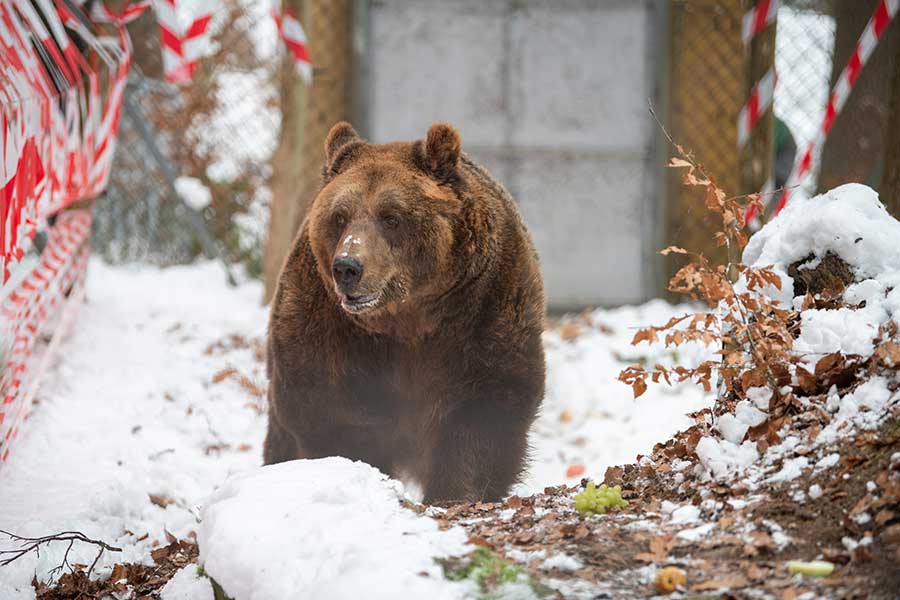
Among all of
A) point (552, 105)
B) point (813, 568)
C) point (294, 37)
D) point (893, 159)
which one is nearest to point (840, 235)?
point (813, 568)

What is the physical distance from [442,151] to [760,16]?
443 centimetres

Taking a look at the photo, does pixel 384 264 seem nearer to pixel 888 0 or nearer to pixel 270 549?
pixel 270 549

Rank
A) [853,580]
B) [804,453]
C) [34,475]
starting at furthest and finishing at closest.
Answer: [34,475], [804,453], [853,580]

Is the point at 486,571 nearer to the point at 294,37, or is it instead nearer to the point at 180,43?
the point at 180,43

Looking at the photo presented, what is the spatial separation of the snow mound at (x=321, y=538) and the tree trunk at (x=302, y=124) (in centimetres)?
530

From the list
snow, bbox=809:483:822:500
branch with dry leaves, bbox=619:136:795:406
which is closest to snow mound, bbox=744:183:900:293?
branch with dry leaves, bbox=619:136:795:406

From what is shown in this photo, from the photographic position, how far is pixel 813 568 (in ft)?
7.25

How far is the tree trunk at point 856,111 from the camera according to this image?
8.64m

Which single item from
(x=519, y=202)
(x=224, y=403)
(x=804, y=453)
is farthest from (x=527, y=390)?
(x=519, y=202)

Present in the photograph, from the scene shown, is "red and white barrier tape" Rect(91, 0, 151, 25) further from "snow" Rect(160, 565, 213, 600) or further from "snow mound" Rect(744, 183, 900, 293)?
"snow mound" Rect(744, 183, 900, 293)

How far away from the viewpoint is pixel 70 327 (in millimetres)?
6969

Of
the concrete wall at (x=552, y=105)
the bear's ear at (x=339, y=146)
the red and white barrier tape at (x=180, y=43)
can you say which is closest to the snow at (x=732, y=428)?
the bear's ear at (x=339, y=146)

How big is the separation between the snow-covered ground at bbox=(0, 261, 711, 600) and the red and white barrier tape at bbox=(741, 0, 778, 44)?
7.60 feet

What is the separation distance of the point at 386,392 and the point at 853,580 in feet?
7.08
